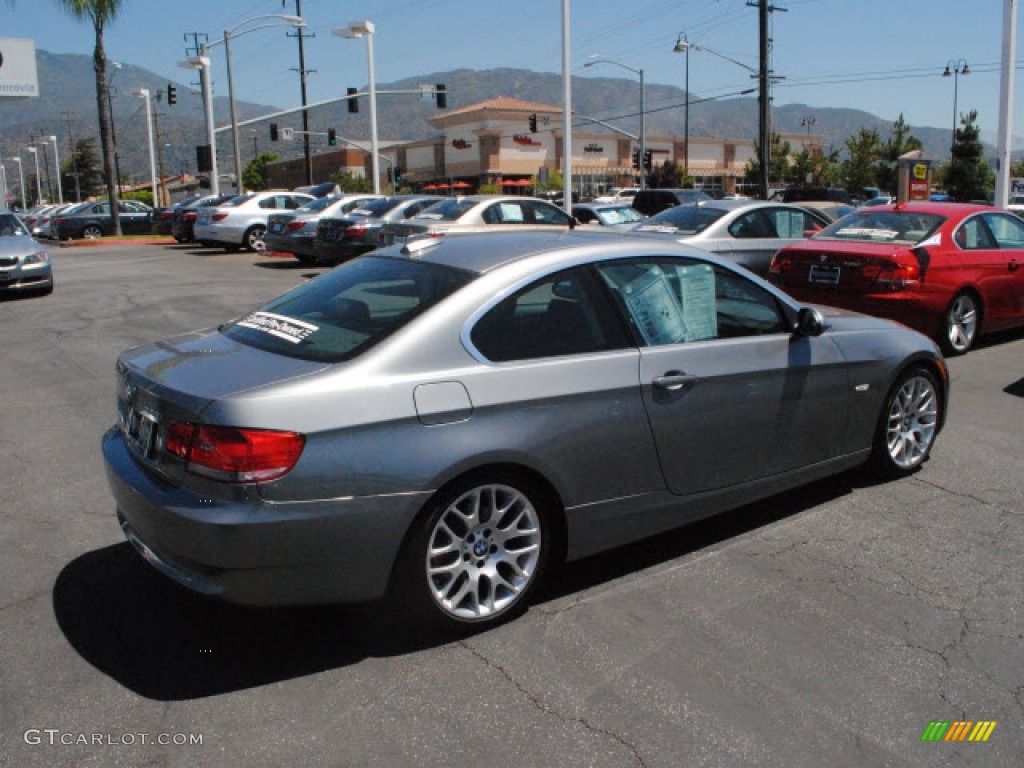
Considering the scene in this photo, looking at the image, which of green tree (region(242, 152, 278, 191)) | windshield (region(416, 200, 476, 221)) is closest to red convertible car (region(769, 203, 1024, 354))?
windshield (region(416, 200, 476, 221))

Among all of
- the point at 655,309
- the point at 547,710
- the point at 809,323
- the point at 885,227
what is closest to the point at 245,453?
the point at 547,710

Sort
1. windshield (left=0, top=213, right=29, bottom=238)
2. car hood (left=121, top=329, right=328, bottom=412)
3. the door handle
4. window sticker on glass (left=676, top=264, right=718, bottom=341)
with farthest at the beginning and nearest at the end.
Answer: windshield (left=0, top=213, right=29, bottom=238) → window sticker on glass (left=676, top=264, right=718, bottom=341) → the door handle → car hood (left=121, top=329, right=328, bottom=412)

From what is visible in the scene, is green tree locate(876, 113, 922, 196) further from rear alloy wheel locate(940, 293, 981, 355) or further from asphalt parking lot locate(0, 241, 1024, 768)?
asphalt parking lot locate(0, 241, 1024, 768)

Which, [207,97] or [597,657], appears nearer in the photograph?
[597,657]

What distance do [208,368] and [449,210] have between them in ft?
41.9

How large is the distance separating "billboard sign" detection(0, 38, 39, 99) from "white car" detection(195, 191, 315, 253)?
2265cm

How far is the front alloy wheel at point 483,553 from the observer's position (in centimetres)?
361

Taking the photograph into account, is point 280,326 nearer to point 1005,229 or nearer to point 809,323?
point 809,323

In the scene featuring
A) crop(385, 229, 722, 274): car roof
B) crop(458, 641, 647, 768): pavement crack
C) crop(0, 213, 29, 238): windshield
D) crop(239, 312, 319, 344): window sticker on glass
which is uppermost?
crop(0, 213, 29, 238): windshield

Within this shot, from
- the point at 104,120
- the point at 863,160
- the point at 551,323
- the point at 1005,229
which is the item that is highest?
the point at 104,120

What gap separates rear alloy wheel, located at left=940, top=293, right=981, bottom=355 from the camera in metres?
9.45

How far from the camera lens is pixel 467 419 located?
11.7ft

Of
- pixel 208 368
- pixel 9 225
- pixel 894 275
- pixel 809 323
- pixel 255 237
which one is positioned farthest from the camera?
pixel 255 237

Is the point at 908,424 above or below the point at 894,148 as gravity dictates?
below
